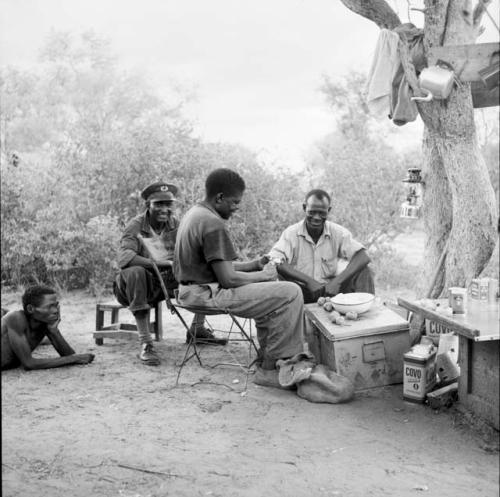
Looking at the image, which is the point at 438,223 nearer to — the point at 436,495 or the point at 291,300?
the point at 291,300

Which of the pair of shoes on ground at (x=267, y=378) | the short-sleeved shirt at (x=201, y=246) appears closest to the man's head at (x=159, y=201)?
the short-sleeved shirt at (x=201, y=246)

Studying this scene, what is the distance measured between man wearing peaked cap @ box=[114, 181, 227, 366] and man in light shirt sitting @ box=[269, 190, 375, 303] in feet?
2.92

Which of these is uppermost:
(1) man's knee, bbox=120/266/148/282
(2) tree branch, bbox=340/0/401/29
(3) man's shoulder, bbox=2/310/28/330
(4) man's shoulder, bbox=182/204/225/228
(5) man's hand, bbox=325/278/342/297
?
(2) tree branch, bbox=340/0/401/29

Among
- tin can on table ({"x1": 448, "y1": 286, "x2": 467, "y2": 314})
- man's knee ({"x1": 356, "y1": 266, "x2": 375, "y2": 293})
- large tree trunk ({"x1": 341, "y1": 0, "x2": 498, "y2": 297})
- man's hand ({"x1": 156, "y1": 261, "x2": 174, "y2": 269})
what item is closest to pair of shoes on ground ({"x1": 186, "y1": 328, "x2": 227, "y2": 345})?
man's hand ({"x1": 156, "y1": 261, "x2": 174, "y2": 269})

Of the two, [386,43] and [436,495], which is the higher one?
[386,43]

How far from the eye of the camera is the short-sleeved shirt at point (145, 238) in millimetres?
5234

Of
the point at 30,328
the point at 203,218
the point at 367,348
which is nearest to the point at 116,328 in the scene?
the point at 30,328

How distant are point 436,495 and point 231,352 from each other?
268 cm


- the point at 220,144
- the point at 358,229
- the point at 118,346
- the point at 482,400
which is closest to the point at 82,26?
the point at 220,144

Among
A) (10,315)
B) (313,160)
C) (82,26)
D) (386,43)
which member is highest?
(82,26)

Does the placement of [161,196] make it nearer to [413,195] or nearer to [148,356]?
[148,356]

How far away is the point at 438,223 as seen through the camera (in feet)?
17.8

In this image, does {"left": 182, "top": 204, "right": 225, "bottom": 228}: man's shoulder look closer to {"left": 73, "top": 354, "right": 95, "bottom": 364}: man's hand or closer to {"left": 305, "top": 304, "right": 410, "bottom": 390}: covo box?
{"left": 305, "top": 304, "right": 410, "bottom": 390}: covo box

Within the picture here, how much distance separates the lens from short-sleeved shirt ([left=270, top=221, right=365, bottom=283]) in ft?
17.5
